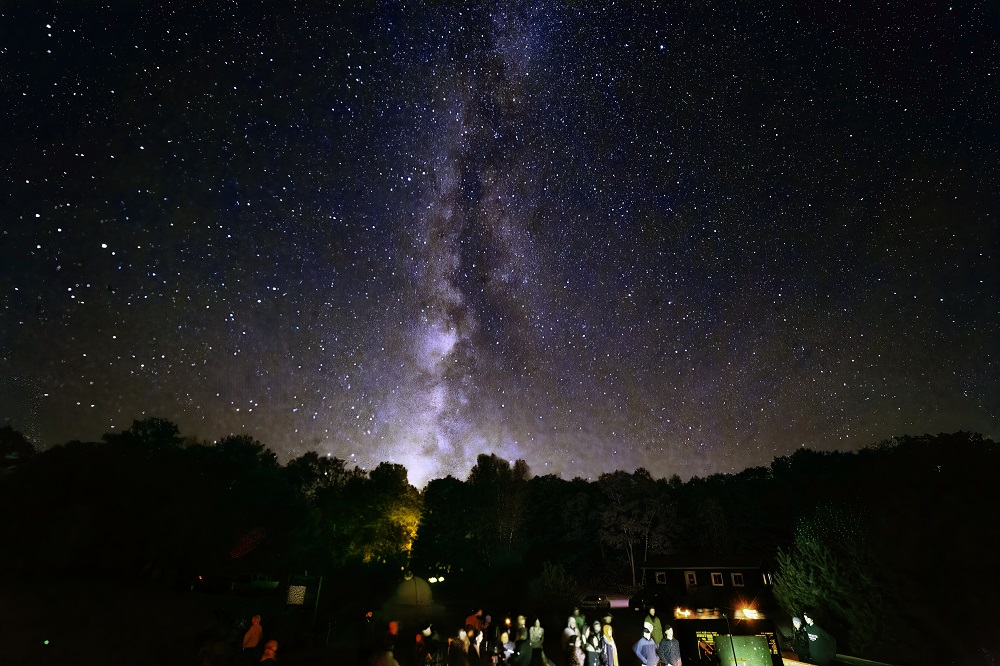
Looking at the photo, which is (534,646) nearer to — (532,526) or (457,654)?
(457,654)

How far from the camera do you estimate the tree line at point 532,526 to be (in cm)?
2603

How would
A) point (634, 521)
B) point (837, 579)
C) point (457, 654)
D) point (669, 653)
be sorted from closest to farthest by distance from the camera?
point (669, 653) < point (457, 654) < point (837, 579) < point (634, 521)

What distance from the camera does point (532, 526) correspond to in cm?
6075

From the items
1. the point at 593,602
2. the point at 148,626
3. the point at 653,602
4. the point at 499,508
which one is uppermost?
the point at 499,508

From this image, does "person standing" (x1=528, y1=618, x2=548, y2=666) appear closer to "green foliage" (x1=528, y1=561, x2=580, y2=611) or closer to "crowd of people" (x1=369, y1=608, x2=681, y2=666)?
"crowd of people" (x1=369, y1=608, x2=681, y2=666)

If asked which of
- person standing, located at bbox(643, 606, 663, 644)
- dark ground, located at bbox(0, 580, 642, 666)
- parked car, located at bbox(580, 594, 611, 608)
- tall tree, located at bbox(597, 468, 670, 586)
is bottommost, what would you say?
dark ground, located at bbox(0, 580, 642, 666)

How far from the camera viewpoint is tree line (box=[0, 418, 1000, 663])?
85.4ft

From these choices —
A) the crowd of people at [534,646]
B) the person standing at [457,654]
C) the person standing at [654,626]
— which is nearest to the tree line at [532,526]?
the crowd of people at [534,646]

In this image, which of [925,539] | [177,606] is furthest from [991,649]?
[177,606]

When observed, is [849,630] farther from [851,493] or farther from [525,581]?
[525,581]

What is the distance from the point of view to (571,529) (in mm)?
57719

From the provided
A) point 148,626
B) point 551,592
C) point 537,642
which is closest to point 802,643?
point 537,642

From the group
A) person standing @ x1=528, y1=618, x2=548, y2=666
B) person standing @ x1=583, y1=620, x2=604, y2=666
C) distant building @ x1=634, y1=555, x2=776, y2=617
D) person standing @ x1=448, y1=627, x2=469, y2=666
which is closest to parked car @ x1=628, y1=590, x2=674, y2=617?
distant building @ x1=634, y1=555, x2=776, y2=617

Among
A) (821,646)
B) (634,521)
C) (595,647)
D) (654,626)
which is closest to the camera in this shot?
(595,647)
